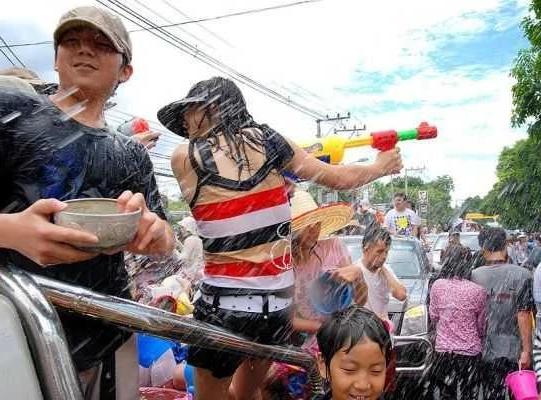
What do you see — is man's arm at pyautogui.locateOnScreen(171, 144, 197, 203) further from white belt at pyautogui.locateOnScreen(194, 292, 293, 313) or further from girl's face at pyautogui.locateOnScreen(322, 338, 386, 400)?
girl's face at pyautogui.locateOnScreen(322, 338, 386, 400)

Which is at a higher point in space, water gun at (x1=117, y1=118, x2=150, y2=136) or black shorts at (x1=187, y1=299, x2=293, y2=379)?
water gun at (x1=117, y1=118, x2=150, y2=136)

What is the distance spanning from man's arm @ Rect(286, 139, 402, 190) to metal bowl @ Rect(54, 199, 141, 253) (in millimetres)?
1178

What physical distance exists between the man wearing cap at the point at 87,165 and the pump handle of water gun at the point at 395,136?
3.71 ft

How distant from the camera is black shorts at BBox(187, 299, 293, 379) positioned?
7.45 ft

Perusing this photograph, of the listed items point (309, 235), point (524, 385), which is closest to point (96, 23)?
point (309, 235)

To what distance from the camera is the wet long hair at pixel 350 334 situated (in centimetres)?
236

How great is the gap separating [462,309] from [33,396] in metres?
4.76

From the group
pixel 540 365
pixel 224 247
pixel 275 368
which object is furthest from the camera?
pixel 540 365

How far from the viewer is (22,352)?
0.89 m

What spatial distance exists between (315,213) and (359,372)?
4.64 ft

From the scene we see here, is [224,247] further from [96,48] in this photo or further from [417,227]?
[417,227]

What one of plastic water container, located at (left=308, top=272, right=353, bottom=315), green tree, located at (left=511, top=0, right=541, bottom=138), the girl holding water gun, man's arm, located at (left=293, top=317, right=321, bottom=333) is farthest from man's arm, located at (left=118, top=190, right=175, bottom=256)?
green tree, located at (left=511, top=0, right=541, bottom=138)

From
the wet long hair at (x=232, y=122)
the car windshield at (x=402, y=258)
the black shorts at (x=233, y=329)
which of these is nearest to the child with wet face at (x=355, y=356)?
the black shorts at (x=233, y=329)

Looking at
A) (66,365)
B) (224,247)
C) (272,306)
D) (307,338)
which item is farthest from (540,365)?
(66,365)
